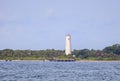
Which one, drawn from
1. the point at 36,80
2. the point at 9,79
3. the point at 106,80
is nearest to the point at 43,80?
the point at 36,80

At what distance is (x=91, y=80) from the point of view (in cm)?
7325

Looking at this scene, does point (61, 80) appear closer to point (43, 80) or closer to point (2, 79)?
point (43, 80)

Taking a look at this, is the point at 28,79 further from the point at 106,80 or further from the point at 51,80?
the point at 106,80

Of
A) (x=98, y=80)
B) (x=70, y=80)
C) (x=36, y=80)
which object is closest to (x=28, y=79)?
(x=36, y=80)

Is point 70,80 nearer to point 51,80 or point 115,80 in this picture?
point 51,80

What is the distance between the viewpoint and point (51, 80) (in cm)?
7344

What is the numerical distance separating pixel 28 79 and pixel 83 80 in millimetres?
9779

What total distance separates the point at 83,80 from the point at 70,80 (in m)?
2.56

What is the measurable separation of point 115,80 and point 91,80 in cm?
435

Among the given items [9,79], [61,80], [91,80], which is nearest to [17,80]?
[9,79]

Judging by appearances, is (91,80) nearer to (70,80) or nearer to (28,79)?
(70,80)

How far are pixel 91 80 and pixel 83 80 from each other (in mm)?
1748

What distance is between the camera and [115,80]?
7400 centimetres

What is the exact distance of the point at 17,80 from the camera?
73.0 meters
